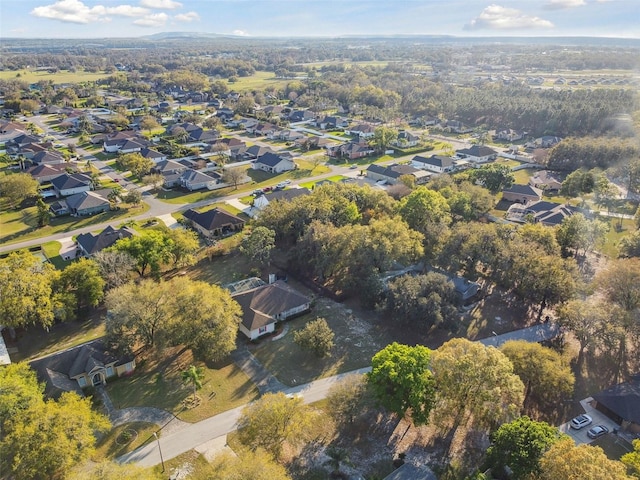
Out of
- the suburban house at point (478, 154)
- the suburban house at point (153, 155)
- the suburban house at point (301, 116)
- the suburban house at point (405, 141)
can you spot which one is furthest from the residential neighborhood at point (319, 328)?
the suburban house at point (301, 116)

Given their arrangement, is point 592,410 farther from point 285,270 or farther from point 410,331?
point 285,270

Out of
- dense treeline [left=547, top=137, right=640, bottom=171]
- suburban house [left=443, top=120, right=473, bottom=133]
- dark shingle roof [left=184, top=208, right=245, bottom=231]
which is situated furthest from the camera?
suburban house [left=443, top=120, right=473, bottom=133]

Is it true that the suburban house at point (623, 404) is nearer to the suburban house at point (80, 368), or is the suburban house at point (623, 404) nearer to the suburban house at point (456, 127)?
the suburban house at point (80, 368)

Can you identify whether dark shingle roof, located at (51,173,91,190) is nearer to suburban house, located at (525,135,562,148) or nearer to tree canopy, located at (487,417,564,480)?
tree canopy, located at (487,417,564,480)

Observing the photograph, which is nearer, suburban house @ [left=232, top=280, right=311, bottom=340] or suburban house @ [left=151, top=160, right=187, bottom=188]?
suburban house @ [left=232, top=280, right=311, bottom=340]

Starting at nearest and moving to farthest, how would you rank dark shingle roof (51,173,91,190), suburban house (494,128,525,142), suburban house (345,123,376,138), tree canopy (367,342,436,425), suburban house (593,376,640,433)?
tree canopy (367,342,436,425)
suburban house (593,376,640,433)
dark shingle roof (51,173,91,190)
suburban house (494,128,525,142)
suburban house (345,123,376,138)

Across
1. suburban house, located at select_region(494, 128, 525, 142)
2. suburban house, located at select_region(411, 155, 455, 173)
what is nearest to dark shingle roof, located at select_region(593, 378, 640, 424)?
suburban house, located at select_region(411, 155, 455, 173)

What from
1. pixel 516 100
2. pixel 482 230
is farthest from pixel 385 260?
pixel 516 100
